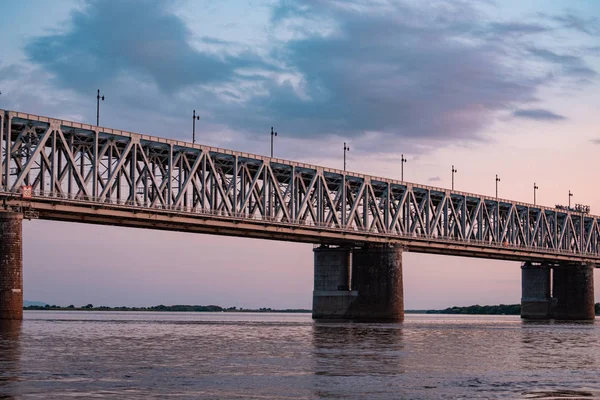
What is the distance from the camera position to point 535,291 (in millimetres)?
169875

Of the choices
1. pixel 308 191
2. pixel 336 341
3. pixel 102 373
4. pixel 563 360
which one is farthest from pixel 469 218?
pixel 102 373

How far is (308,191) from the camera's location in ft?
386

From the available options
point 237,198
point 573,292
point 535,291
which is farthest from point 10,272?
point 535,291

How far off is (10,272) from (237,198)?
3750 cm

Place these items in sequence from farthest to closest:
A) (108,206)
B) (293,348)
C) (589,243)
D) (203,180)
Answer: (589,243) → (203,180) → (108,206) → (293,348)

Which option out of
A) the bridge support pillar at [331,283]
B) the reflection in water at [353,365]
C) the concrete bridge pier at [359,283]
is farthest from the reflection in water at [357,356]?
the bridge support pillar at [331,283]

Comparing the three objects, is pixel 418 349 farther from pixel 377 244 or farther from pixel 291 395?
pixel 377 244

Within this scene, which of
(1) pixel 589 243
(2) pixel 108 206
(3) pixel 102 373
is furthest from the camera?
(1) pixel 589 243

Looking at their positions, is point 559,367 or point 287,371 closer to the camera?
point 287,371

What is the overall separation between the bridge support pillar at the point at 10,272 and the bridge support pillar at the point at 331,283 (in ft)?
161

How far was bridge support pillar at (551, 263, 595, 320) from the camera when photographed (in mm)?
159625

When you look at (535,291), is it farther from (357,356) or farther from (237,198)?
(357,356)

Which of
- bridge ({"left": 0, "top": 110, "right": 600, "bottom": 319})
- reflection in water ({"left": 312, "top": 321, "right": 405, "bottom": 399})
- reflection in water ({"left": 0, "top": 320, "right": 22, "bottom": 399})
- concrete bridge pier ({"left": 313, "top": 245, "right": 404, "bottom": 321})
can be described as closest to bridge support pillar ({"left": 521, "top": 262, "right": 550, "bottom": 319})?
bridge ({"left": 0, "top": 110, "right": 600, "bottom": 319})

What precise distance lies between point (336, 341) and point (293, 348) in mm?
8209
